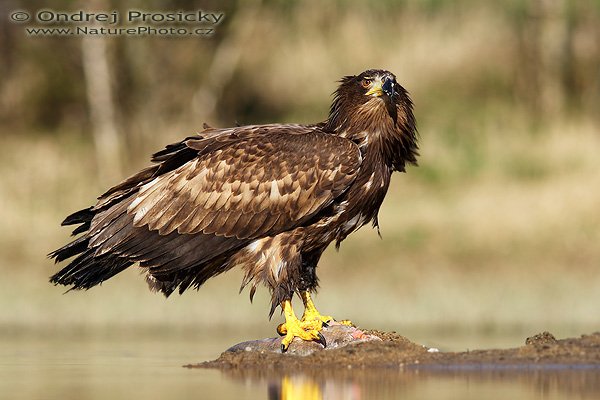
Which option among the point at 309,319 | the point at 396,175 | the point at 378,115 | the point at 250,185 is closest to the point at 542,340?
the point at 309,319

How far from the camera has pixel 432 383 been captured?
13305mm

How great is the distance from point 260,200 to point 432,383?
3.09m

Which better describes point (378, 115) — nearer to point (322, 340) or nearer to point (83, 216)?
point (322, 340)

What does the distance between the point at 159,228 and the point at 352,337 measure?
2.35 meters

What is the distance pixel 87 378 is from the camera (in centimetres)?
1497

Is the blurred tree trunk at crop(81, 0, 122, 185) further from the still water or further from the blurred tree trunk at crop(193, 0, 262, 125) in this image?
the still water

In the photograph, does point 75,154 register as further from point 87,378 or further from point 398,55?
point 87,378

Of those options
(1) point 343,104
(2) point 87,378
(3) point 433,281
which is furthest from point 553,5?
A: (2) point 87,378

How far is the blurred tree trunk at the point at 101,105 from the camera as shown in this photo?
29.8 m

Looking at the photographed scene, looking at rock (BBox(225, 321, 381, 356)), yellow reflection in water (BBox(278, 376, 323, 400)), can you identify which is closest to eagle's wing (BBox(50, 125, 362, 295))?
rock (BBox(225, 321, 381, 356))

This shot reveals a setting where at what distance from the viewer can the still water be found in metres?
12.7

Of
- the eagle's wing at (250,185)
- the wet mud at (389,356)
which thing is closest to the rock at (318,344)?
the wet mud at (389,356)

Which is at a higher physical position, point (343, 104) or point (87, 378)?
point (343, 104)

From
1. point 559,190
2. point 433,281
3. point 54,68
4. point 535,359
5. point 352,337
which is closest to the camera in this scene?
point 535,359
